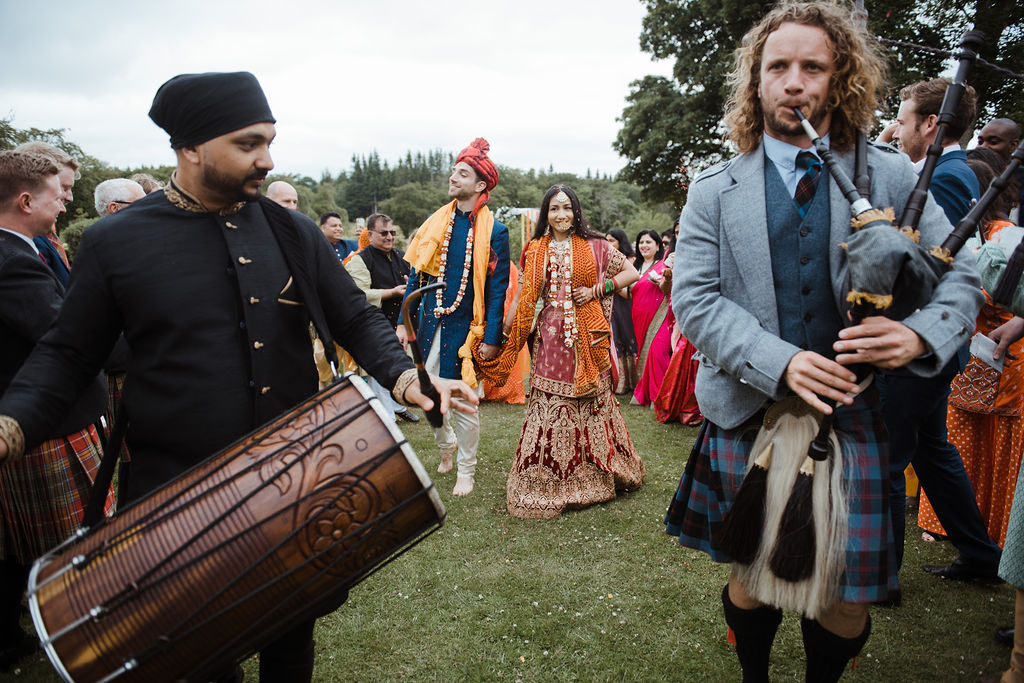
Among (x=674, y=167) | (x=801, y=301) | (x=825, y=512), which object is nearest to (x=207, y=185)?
(x=801, y=301)

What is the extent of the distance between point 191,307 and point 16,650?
101 inches

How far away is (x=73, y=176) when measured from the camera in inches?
161

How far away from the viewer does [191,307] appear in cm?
180

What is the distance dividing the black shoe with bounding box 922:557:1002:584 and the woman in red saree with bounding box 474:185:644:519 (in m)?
2.12

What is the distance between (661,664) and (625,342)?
629 centimetres

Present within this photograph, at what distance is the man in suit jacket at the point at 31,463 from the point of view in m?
2.81

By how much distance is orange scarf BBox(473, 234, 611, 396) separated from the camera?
4.65m

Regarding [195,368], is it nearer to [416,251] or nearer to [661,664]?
[661,664]

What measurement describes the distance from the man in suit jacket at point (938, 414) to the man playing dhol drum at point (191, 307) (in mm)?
2297

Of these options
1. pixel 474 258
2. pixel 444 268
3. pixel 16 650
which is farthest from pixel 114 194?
pixel 16 650

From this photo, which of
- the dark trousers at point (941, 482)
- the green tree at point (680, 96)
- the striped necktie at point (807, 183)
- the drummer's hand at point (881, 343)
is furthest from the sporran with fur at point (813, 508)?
the green tree at point (680, 96)

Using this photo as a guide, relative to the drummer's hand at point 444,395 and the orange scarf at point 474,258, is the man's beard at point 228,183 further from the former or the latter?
the orange scarf at point 474,258

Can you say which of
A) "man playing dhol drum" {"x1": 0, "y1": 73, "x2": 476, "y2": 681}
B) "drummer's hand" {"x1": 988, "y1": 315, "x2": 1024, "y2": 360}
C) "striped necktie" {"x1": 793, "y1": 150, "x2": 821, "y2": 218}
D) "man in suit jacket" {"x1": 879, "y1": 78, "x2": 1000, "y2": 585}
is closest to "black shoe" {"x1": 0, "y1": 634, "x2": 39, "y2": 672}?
"man playing dhol drum" {"x1": 0, "y1": 73, "x2": 476, "y2": 681}

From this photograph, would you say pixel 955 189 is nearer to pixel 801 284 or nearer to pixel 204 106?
pixel 801 284
